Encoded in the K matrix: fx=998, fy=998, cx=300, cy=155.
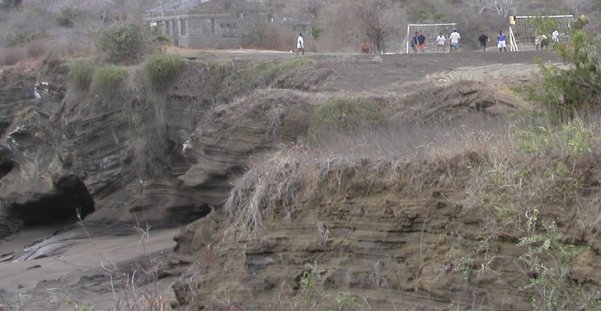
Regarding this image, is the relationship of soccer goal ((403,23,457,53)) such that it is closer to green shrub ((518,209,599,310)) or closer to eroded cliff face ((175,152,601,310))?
eroded cliff face ((175,152,601,310))

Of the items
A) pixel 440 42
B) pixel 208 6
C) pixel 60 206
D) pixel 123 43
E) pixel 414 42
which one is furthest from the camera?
pixel 208 6

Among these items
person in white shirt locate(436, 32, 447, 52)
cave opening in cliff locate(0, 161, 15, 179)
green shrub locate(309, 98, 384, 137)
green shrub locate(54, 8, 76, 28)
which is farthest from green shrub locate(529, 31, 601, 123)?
green shrub locate(54, 8, 76, 28)

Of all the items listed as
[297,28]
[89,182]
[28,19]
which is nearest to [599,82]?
[89,182]

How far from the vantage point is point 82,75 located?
33656 mm

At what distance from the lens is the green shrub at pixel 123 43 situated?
35.9 metres

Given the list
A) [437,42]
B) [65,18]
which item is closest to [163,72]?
[437,42]

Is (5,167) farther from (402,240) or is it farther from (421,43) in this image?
(402,240)

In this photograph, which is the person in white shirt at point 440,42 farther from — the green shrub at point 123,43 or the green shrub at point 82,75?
the green shrub at point 82,75

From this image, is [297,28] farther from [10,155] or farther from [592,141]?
[592,141]

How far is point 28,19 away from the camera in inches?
2835

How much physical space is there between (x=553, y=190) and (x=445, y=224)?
141 cm

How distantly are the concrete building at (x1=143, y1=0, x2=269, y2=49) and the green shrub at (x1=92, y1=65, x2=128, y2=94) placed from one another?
1668cm

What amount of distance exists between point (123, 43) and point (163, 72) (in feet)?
20.7

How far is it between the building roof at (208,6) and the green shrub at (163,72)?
65.3ft
